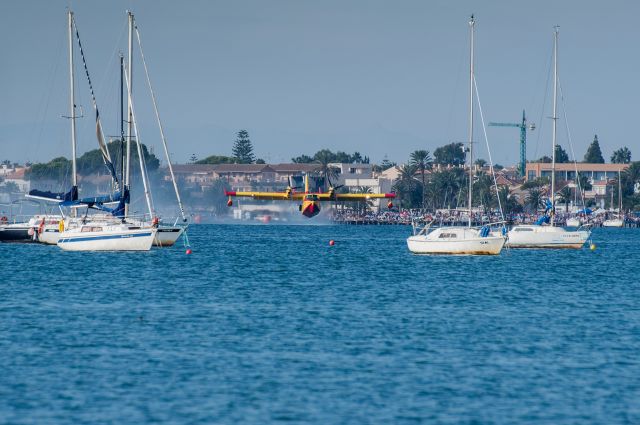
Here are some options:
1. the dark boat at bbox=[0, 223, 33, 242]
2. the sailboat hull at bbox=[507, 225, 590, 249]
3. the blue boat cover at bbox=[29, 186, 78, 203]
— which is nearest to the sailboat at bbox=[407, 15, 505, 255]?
the sailboat hull at bbox=[507, 225, 590, 249]

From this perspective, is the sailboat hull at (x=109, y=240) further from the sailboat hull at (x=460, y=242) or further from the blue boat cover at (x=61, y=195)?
the sailboat hull at (x=460, y=242)

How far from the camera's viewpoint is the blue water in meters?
30.0

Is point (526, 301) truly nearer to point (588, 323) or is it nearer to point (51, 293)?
point (588, 323)

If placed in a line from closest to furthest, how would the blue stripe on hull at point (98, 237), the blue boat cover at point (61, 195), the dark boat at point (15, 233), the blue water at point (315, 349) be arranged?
the blue water at point (315, 349) → the blue stripe on hull at point (98, 237) → the blue boat cover at point (61, 195) → the dark boat at point (15, 233)

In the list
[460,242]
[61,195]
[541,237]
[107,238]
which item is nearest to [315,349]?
[107,238]

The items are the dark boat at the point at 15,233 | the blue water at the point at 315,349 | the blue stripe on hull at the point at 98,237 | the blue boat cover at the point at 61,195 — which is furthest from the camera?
the dark boat at the point at 15,233

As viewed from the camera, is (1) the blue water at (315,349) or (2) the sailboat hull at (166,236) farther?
(2) the sailboat hull at (166,236)

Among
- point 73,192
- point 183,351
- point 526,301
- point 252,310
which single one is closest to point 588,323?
point 526,301

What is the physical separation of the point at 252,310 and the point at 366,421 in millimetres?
22109

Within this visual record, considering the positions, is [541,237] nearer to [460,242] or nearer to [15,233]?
[460,242]

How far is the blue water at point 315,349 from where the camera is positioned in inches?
1182

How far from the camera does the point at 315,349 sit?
38500 millimetres

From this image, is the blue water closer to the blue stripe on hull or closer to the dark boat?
the blue stripe on hull

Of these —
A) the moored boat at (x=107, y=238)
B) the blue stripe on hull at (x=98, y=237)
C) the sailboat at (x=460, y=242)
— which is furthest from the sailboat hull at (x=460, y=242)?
the blue stripe on hull at (x=98, y=237)
